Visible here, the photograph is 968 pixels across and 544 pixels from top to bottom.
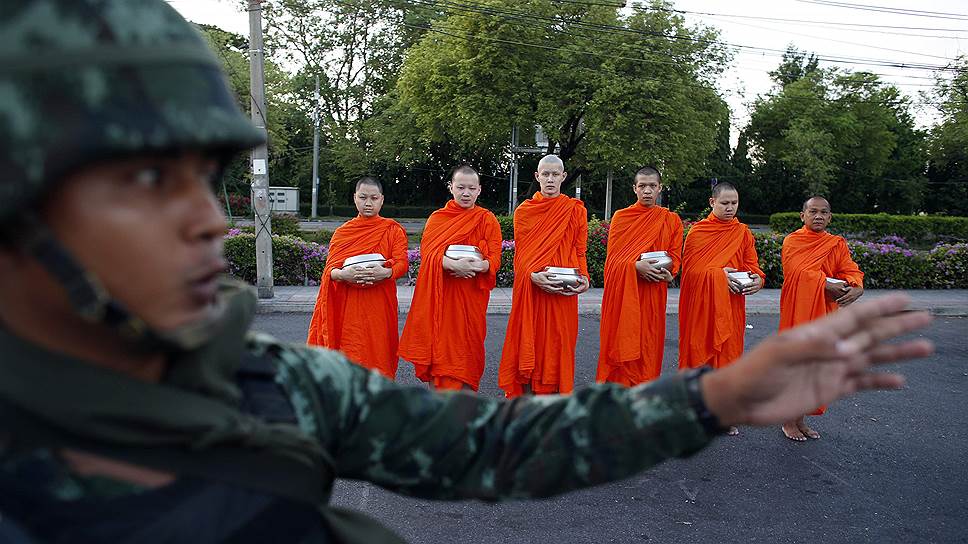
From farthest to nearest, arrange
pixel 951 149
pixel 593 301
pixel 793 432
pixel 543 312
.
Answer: pixel 951 149
pixel 593 301
pixel 543 312
pixel 793 432

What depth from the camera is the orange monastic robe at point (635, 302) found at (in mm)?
5941

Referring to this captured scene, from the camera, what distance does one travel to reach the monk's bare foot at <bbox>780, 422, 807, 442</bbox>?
205 inches

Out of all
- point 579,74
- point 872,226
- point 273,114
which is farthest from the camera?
point 273,114

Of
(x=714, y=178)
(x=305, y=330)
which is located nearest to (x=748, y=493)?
(x=305, y=330)

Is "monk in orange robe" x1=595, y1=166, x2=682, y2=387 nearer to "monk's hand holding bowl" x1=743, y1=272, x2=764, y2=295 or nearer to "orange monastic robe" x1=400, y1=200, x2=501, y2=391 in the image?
"monk's hand holding bowl" x1=743, y1=272, x2=764, y2=295

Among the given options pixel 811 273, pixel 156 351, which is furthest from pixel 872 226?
pixel 156 351

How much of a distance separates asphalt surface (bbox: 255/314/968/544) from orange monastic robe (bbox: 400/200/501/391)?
1.63 metres

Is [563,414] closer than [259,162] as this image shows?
Yes

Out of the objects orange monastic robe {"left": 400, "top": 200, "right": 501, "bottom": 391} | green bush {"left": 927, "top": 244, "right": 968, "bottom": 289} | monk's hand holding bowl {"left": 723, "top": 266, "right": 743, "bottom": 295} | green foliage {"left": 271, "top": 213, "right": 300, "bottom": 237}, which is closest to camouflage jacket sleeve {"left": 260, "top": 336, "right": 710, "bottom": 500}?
orange monastic robe {"left": 400, "top": 200, "right": 501, "bottom": 391}

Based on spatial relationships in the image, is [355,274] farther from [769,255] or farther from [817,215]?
[769,255]

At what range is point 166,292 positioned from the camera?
84 cm

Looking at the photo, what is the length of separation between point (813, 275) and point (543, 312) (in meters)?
2.08

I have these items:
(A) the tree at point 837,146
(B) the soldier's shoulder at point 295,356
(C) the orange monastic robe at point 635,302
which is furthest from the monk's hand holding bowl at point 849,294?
(A) the tree at point 837,146

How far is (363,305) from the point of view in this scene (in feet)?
18.8
